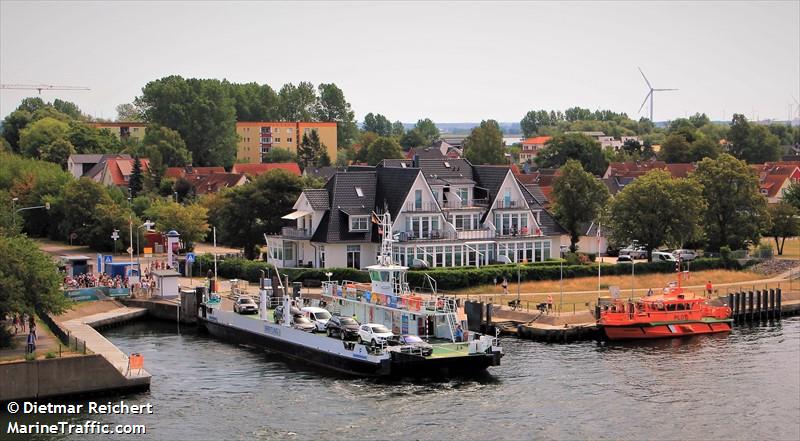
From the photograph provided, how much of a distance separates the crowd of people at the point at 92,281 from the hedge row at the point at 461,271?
9.60 metres

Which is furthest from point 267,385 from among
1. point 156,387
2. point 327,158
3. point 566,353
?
point 327,158

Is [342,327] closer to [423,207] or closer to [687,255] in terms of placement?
[423,207]

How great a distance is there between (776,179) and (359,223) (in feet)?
261

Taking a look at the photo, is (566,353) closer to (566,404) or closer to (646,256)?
(566,404)

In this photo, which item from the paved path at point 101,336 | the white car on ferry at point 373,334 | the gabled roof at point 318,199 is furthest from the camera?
the gabled roof at point 318,199

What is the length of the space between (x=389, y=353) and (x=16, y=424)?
18846 mm

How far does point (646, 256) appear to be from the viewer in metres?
108

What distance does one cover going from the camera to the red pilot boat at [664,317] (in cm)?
7912

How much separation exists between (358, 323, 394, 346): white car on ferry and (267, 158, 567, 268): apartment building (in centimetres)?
2628

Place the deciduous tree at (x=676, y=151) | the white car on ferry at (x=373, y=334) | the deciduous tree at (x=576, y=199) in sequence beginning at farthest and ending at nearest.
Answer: the deciduous tree at (x=676, y=151), the deciduous tree at (x=576, y=199), the white car on ferry at (x=373, y=334)

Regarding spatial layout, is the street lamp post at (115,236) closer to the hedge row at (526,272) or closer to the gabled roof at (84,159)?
the hedge row at (526,272)

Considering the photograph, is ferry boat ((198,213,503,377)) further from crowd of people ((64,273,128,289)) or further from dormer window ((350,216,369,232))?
dormer window ((350,216,369,232))

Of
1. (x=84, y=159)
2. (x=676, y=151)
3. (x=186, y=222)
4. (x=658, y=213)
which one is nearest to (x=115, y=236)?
(x=186, y=222)

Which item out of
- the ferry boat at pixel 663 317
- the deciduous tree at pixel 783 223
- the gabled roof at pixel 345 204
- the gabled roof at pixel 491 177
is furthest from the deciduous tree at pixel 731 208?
the gabled roof at pixel 345 204
